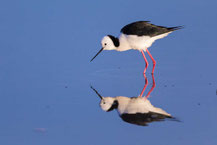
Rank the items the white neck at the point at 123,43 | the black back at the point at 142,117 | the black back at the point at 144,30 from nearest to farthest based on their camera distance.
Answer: the black back at the point at 142,117 < the black back at the point at 144,30 < the white neck at the point at 123,43

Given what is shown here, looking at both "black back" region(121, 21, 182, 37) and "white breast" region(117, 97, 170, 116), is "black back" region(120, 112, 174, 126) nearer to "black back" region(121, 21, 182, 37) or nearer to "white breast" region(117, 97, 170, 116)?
"white breast" region(117, 97, 170, 116)

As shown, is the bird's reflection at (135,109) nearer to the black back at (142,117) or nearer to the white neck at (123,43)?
the black back at (142,117)

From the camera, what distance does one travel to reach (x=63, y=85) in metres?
6.15

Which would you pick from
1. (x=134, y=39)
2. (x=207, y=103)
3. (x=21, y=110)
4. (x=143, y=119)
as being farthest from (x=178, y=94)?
(x=21, y=110)

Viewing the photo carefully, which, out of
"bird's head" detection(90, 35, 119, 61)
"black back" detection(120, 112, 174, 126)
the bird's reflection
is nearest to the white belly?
"bird's head" detection(90, 35, 119, 61)

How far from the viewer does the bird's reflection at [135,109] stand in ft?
15.6

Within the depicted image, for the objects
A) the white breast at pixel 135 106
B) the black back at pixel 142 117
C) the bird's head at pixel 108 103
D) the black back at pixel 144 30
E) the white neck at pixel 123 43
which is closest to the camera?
the black back at pixel 142 117

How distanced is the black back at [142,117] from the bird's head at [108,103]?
34cm

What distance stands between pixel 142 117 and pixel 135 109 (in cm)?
32

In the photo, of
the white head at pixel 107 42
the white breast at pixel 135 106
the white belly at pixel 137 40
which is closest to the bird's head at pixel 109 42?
the white head at pixel 107 42

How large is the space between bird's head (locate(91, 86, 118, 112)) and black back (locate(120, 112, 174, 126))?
0.34 m

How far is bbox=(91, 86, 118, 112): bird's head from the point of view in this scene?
17.1ft

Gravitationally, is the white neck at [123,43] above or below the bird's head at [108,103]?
below

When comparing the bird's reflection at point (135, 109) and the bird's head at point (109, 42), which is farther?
the bird's head at point (109, 42)
